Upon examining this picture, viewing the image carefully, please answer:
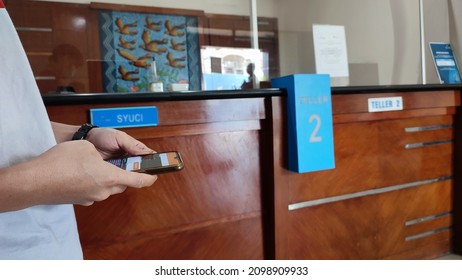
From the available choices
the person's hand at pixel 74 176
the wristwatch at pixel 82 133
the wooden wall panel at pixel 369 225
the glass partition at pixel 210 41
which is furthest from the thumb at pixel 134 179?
the glass partition at pixel 210 41

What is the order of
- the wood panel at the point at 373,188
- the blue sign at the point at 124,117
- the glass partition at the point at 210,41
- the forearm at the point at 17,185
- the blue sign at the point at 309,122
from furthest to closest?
the glass partition at the point at 210,41 < the wood panel at the point at 373,188 < the blue sign at the point at 309,122 < the blue sign at the point at 124,117 < the forearm at the point at 17,185

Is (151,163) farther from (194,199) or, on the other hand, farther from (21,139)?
(194,199)

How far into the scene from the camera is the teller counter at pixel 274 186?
1105 mm

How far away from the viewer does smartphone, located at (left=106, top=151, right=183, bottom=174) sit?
0.60 meters

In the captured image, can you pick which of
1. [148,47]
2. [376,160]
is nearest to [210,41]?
[148,47]

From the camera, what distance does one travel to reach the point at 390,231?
60.9 inches

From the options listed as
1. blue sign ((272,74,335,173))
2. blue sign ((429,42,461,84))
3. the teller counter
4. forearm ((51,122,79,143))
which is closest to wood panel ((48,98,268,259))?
the teller counter

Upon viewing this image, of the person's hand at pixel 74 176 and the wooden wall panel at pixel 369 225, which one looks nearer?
the person's hand at pixel 74 176

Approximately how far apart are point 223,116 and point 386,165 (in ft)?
2.60

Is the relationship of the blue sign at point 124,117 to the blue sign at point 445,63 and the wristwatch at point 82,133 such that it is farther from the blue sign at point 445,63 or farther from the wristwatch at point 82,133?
the blue sign at point 445,63

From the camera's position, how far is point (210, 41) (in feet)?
10.0

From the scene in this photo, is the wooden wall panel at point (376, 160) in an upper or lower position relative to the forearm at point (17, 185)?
lower

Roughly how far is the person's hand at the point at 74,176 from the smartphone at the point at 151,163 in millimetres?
78

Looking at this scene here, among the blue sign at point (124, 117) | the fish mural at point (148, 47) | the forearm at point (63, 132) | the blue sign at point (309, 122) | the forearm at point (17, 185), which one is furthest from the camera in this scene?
the fish mural at point (148, 47)
